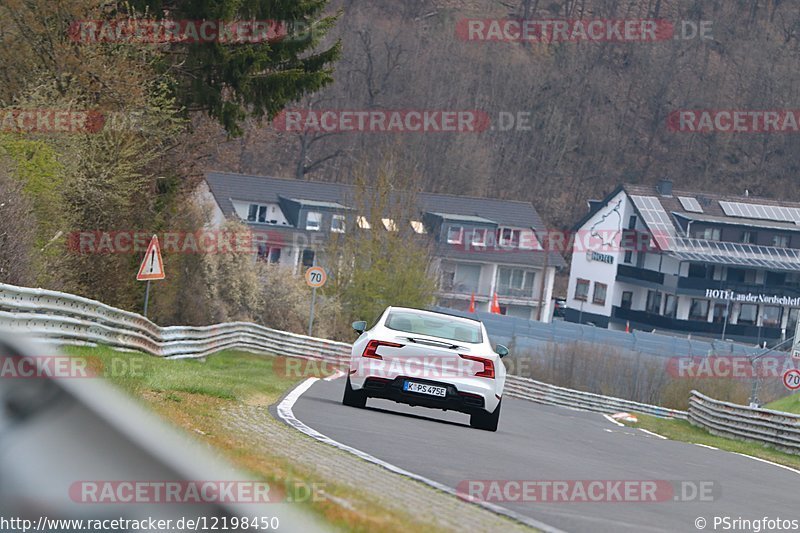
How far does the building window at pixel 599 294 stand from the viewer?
91.6 meters

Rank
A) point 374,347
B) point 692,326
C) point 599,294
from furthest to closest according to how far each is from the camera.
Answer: point 599,294 → point 692,326 → point 374,347

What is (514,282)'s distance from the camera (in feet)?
295

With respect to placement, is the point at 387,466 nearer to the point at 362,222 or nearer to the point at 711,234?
the point at 362,222

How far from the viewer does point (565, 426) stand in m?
21.9

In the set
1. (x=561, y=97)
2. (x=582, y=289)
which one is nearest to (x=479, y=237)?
(x=582, y=289)

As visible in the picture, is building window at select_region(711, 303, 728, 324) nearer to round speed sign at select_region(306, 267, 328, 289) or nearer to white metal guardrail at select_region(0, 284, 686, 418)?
white metal guardrail at select_region(0, 284, 686, 418)

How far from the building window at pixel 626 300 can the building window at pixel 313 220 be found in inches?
891

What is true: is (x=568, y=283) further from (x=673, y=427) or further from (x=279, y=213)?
(x=673, y=427)

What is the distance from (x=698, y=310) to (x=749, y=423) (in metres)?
62.6

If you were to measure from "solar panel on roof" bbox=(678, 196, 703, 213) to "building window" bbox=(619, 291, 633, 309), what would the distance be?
292 inches

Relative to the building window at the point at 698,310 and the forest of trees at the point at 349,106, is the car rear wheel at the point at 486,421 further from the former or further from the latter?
the building window at the point at 698,310

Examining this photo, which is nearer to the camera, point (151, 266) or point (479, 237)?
point (151, 266)

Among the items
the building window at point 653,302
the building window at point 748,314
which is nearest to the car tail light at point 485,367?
the building window at point 653,302

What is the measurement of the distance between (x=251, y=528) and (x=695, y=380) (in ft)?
150
